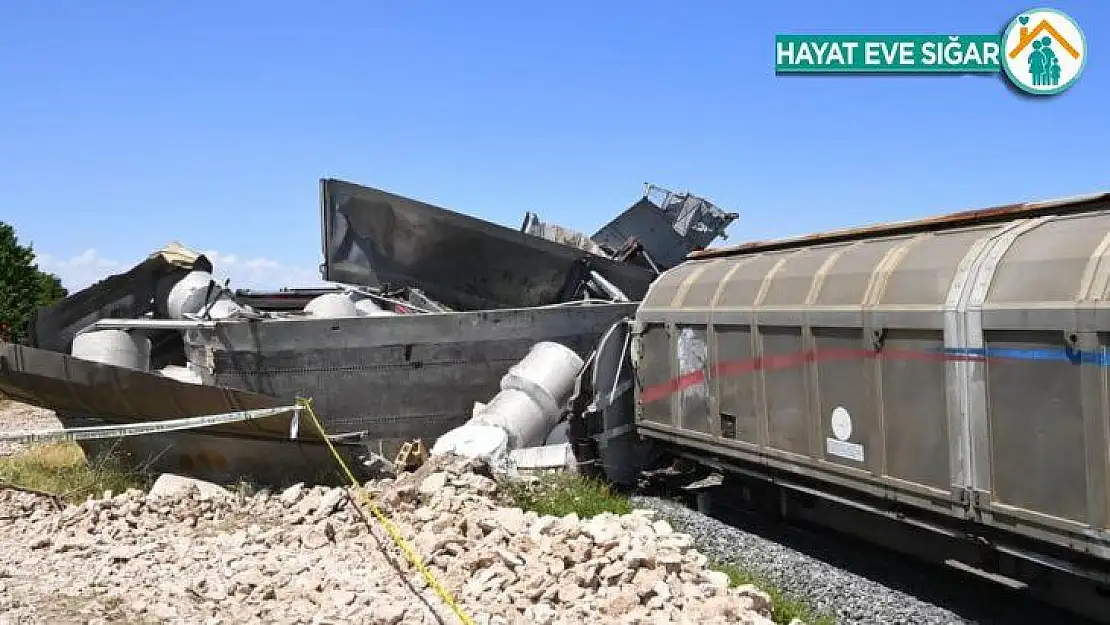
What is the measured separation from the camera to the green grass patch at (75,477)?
325 inches

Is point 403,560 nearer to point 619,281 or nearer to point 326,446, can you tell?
point 326,446

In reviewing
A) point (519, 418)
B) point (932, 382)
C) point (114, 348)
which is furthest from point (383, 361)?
point (932, 382)

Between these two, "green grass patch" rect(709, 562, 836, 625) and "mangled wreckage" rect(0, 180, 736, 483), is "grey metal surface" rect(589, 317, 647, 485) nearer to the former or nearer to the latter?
"mangled wreckage" rect(0, 180, 736, 483)

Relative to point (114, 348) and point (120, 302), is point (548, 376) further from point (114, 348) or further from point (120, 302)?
point (120, 302)

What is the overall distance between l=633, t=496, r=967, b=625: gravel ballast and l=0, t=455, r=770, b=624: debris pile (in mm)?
562

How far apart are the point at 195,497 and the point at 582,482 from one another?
11.9 feet

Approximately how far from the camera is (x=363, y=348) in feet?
35.5

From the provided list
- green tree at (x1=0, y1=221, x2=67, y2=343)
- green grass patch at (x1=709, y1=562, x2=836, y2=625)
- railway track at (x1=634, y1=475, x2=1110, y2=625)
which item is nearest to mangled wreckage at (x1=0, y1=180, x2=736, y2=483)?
railway track at (x1=634, y1=475, x2=1110, y2=625)

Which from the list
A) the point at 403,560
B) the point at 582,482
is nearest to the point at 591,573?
the point at 403,560

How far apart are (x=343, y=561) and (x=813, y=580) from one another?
339 centimetres

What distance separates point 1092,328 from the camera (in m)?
4.54

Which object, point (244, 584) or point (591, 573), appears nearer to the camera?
point (591, 573)

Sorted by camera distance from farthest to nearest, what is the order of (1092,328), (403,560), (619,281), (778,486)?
1. (619,281)
2. (778,486)
3. (403,560)
4. (1092,328)

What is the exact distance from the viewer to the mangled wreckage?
28.1ft
